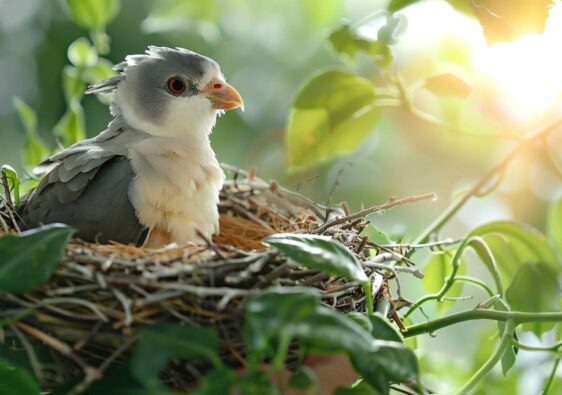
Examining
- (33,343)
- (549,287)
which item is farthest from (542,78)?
(33,343)

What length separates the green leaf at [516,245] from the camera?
58.0 inches

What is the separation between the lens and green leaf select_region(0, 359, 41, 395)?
2.74ft

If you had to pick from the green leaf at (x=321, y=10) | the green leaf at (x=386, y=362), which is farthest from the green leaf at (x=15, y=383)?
the green leaf at (x=321, y=10)

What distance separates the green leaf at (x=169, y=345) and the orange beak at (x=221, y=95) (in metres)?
0.99

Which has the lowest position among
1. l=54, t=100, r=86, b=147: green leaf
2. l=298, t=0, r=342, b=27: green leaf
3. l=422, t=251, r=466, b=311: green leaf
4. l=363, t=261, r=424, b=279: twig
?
l=363, t=261, r=424, b=279: twig

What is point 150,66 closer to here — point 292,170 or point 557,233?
Result: point 292,170

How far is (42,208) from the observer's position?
149 centimetres

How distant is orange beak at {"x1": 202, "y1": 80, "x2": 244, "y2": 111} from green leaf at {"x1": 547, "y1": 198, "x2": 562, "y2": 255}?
711 millimetres

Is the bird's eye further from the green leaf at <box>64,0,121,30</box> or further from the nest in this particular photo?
the nest

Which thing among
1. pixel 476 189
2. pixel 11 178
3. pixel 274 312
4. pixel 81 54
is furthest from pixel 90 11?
pixel 274 312

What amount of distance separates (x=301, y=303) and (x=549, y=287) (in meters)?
0.79

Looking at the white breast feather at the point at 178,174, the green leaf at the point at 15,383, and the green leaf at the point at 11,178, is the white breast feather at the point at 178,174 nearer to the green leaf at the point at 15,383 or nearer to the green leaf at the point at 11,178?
the green leaf at the point at 11,178

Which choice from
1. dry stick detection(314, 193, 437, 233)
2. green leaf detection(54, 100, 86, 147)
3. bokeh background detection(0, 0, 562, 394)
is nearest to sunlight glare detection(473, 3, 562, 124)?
bokeh background detection(0, 0, 562, 394)

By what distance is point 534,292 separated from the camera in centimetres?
140
